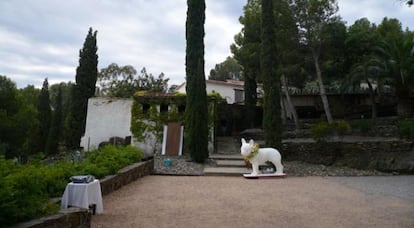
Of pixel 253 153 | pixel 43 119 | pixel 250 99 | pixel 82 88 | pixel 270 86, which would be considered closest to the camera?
pixel 253 153

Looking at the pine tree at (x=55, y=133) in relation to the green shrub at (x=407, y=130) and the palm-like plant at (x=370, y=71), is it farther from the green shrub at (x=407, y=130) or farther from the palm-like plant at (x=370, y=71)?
the green shrub at (x=407, y=130)

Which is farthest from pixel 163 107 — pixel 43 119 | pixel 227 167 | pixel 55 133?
pixel 43 119

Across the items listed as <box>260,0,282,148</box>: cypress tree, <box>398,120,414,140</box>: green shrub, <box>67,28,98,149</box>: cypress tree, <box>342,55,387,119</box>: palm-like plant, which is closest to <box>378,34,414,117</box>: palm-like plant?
<box>342,55,387,119</box>: palm-like plant

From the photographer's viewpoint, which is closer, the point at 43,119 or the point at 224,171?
the point at 224,171

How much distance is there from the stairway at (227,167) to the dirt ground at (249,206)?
1632 millimetres

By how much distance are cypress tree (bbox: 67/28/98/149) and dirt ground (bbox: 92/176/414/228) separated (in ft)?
46.7

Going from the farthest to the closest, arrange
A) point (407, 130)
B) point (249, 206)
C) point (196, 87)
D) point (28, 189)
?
1. point (196, 87)
2. point (407, 130)
3. point (249, 206)
4. point (28, 189)

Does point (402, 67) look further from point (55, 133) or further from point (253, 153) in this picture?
point (55, 133)

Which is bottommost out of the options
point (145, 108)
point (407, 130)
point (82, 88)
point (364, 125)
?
point (407, 130)

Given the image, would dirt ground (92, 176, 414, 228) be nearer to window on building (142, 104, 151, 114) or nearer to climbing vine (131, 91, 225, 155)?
climbing vine (131, 91, 225, 155)

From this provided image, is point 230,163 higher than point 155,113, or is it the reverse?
point 155,113

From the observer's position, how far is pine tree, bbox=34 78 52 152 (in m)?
24.8

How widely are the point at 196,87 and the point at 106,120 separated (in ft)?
21.4

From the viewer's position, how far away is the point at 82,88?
2109cm
